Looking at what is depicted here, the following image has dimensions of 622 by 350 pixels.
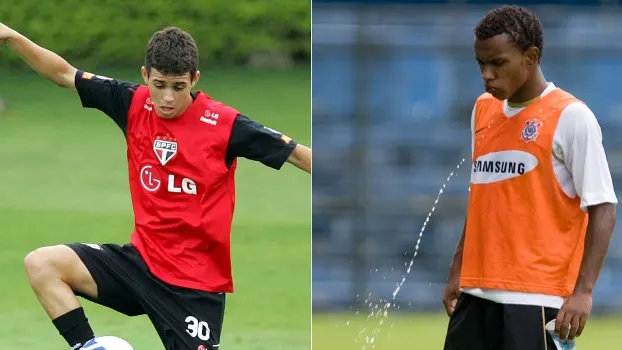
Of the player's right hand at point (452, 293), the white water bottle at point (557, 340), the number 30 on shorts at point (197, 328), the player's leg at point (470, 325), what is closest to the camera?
the white water bottle at point (557, 340)

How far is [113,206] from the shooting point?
10852mm

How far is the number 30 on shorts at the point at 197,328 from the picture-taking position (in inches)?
191

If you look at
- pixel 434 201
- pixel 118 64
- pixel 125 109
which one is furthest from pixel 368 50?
pixel 118 64

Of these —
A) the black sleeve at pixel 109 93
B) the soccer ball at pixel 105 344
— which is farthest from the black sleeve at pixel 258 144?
the soccer ball at pixel 105 344

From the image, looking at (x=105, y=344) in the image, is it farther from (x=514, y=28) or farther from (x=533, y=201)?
(x=514, y=28)

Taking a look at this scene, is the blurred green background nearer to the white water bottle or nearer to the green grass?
the green grass

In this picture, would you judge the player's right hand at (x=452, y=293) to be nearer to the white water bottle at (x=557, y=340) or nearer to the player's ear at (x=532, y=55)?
the white water bottle at (x=557, y=340)

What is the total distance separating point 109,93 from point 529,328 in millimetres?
2031

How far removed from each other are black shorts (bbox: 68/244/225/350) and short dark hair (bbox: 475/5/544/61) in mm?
1604

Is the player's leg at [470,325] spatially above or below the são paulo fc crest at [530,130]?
below

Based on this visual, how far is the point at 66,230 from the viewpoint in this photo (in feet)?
32.5

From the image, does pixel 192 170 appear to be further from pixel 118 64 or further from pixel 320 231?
pixel 118 64

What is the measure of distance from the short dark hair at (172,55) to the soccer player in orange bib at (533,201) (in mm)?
1294

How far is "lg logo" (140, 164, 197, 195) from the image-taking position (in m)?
4.88
